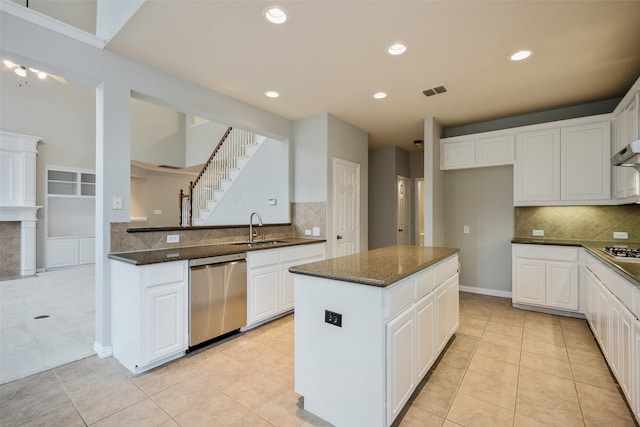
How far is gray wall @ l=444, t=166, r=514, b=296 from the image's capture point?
4480 mm

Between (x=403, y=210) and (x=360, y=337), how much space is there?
5.24 metres

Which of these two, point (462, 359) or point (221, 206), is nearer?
point (462, 359)

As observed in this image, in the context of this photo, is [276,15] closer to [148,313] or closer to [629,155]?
[148,313]

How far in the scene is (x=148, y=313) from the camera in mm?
2301

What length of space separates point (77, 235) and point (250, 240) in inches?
226

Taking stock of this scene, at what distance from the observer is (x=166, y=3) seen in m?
2.07

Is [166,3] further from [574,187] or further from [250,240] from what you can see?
[574,187]

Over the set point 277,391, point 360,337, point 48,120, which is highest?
point 48,120

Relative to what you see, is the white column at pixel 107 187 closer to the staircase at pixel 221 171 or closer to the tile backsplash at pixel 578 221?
the staircase at pixel 221 171

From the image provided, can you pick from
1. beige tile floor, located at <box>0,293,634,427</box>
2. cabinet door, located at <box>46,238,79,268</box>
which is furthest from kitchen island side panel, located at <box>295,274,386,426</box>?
cabinet door, located at <box>46,238,79,268</box>

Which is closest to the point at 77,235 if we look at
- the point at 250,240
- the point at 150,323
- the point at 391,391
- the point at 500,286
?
the point at 250,240

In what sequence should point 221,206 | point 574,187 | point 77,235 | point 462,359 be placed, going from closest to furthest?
point 462,359 → point 574,187 → point 221,206 → point 77,235

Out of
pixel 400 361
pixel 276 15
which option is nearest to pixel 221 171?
pixel 276 15

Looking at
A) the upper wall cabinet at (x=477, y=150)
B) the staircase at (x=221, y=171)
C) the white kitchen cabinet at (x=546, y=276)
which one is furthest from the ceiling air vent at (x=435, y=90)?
the staircase at (x=221, y=171)
